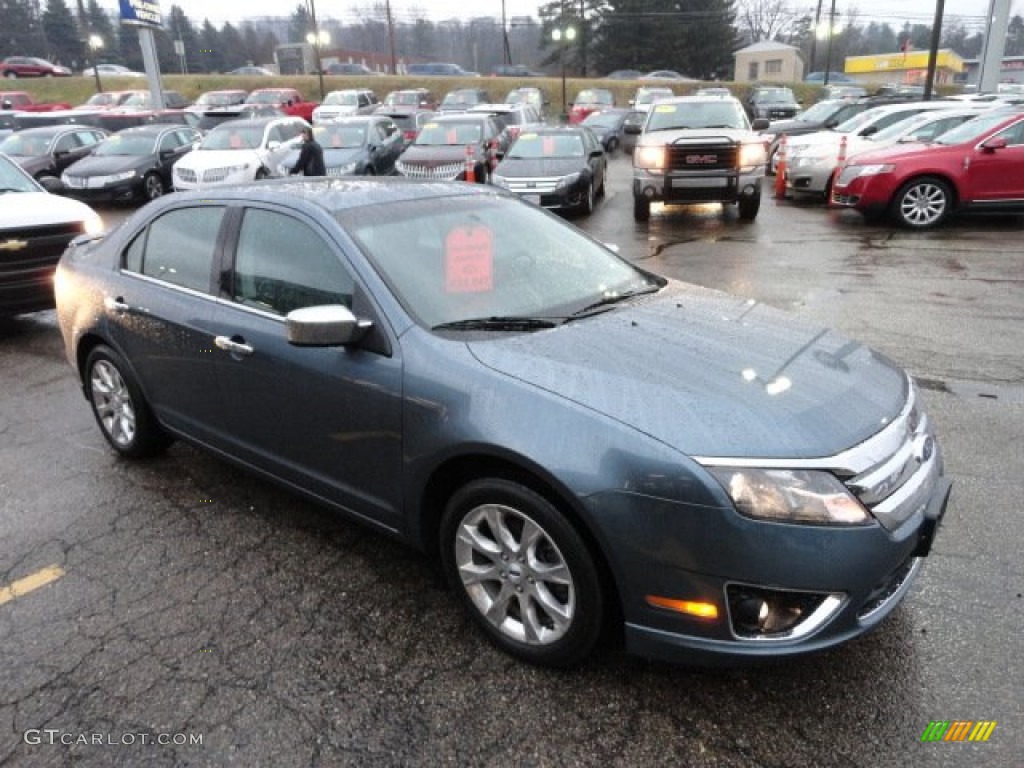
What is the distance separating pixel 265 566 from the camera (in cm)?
337

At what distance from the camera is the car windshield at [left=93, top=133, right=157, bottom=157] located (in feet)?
52.6

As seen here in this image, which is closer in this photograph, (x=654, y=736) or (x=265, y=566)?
(x=654, y=736)

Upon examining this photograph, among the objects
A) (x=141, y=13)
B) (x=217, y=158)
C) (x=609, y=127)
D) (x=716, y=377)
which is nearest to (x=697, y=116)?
(x=217, y=158)

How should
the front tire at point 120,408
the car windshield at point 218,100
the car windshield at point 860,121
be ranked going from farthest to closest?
the car windshield at point 218,100 → the car windshield at point 860,121 → the front tire at point 120,408

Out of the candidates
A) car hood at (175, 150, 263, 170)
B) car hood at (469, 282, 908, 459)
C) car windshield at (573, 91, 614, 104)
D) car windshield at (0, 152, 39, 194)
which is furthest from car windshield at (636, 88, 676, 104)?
car hood at (469, 282, 908, 459)

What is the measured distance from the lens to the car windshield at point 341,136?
52.1 feet

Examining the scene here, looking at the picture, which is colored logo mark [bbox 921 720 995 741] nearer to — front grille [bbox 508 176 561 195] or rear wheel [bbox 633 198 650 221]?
rear wheel [bbox 633 198 650 221]

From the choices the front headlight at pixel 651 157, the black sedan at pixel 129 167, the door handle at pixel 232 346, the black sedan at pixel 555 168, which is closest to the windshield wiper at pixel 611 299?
the door handle at pixel 232 346

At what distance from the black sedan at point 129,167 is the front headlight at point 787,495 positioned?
15.2 meters

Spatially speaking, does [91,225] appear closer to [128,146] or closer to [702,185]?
[702,185]

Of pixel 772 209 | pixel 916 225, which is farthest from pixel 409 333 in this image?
pixel 772 209

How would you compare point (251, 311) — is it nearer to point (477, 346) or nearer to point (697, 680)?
point (477, 346)

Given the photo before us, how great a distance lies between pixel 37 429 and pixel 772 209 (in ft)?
39.7

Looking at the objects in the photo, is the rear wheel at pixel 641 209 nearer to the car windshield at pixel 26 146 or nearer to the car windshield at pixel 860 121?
the car windshield at pixel 860 121
